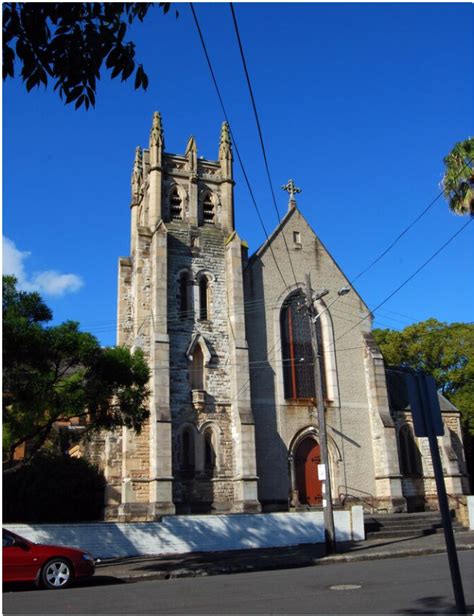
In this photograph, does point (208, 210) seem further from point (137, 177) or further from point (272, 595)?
point (272, 595)

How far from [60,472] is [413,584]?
18.0m

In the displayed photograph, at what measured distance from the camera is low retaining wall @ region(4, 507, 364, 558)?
17.5 m

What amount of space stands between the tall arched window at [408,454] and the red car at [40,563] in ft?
62.8

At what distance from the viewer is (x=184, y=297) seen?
89.0 ft

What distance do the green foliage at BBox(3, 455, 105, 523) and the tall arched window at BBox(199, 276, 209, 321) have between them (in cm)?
794

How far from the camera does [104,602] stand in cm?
1026

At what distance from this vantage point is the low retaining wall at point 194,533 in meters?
17.5

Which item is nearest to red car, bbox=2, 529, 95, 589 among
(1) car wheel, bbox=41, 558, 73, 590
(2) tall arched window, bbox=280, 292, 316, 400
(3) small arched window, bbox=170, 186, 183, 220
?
(1) car wheel, bbox=41, 558, 73, 590

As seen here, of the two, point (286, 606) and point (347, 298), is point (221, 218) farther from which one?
point (286, 606)

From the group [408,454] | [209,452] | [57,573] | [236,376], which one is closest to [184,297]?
[236,376]

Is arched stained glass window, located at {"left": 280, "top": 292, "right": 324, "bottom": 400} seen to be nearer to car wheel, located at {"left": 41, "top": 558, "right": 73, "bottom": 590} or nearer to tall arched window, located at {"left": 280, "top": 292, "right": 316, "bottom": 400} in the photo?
tall arched window, located at {"left": 280, "top": 292, "right": 316, "bottom": 400}

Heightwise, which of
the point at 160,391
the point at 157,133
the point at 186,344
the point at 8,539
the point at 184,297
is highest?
the point at 157,133

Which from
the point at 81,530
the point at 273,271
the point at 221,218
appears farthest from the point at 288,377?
the point at 81,530

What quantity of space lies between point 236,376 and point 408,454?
9291 millimetres
